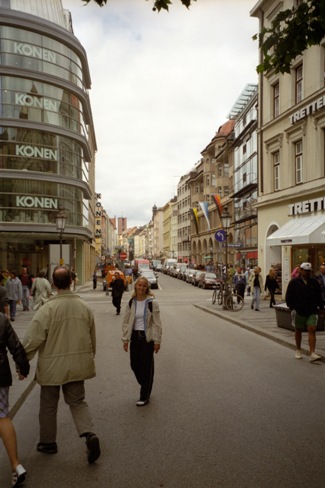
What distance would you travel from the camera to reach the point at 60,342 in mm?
4723

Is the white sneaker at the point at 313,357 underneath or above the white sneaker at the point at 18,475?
underneath

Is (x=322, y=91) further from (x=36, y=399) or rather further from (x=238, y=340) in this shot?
(x=36, y=399)

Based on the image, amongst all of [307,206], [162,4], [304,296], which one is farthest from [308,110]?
[162,4]

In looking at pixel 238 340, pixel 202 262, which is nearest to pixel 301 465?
pixel 238 340

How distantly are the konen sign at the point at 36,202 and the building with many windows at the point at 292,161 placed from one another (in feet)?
54.9

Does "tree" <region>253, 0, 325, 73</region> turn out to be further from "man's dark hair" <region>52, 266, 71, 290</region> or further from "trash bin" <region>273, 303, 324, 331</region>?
"trash bin" <region>273, 303, 324, 331</region>

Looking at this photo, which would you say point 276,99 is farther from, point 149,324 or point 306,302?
point 149,324

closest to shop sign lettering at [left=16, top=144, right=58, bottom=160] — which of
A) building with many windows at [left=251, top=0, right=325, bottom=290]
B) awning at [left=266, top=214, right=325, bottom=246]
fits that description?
building with many windows at [left=251, top=0, right=325, bottom=290]

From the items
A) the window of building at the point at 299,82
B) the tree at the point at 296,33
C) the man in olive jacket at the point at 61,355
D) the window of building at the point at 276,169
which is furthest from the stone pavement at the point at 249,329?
the window of building at the point at 299,82

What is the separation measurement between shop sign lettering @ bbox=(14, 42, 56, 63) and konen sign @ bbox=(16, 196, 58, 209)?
10.1 metres

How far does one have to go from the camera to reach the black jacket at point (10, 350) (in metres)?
4.29

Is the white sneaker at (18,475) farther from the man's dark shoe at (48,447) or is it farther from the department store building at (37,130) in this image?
the department store building at (37,130)

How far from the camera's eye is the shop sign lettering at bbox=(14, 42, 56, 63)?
35.4 m

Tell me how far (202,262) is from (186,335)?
65.4 m
